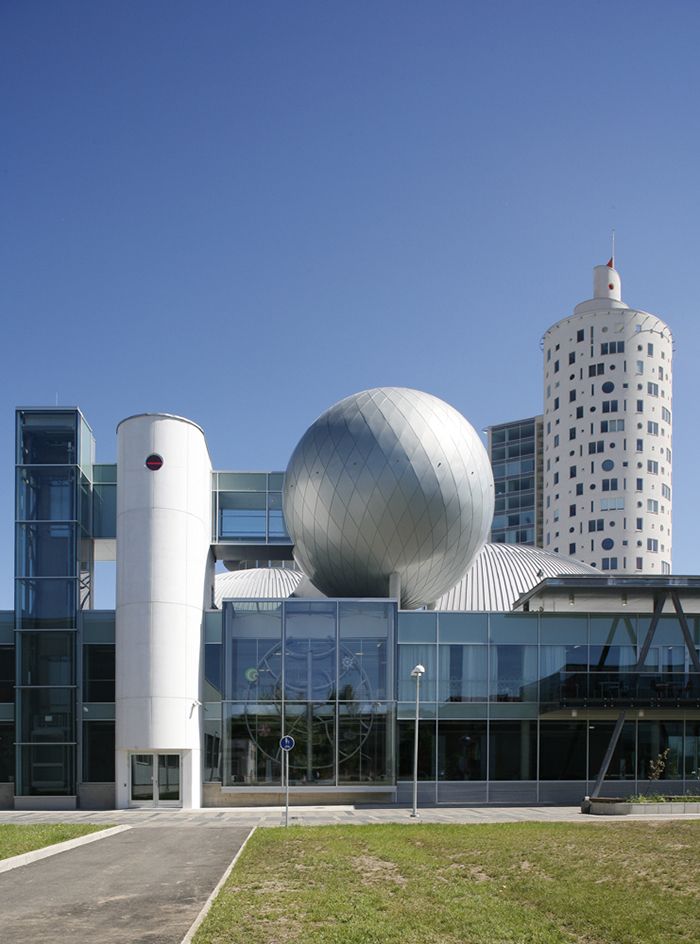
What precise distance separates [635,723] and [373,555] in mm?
12161

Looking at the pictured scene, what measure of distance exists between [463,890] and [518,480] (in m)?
110

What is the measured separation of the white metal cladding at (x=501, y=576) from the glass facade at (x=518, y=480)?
67.4m

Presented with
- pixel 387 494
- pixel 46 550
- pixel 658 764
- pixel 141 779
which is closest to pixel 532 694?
pixel 658 764

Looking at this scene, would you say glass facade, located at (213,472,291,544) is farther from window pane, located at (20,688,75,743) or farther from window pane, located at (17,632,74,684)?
window pane, located at (20,688,75,743)

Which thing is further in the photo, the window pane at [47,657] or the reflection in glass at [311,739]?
the window pane at [47,657]

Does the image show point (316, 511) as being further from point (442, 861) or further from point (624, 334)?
point (624, 334)

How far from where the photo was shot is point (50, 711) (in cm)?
3844

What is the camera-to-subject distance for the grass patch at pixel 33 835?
21375 millimetres

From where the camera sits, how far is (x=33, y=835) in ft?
80.3

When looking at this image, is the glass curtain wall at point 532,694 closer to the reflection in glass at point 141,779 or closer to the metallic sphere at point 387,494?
the metallic sphere at point 387,494

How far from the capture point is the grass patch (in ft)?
70.1

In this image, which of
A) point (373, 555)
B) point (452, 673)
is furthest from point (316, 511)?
point (452, 673)

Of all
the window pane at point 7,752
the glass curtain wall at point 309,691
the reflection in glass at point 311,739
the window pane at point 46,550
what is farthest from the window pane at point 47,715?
the reflection in glass at point 311,739

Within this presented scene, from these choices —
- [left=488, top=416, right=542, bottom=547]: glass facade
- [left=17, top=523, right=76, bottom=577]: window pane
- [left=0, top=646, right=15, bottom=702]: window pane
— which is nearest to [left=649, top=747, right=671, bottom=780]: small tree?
[left=17, top=523, right=76, bottom=577]: window pane
